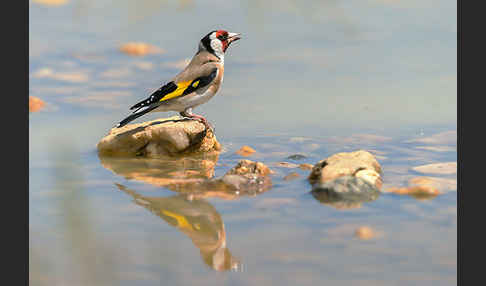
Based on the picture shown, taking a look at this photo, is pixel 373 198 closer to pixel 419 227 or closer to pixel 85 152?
pixel 419 227

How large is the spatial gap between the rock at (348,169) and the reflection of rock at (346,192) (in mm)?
148

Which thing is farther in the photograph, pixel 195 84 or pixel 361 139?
pixel 361 139

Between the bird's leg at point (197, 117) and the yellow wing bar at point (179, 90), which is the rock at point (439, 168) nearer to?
the bird's leg at point (197, 117)

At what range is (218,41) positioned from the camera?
7.54 m

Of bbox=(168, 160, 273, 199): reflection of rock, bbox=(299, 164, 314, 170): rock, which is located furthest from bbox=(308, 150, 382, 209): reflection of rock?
bbox=(168, 160, 273, 199): reflection of rock

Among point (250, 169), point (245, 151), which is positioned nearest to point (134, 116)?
point (245, 151)

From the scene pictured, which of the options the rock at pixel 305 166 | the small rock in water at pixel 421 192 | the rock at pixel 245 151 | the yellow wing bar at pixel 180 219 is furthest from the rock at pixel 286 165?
the yellow wing bar at pixel 180 219

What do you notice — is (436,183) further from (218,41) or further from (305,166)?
(218,41)

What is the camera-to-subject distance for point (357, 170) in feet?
18.4

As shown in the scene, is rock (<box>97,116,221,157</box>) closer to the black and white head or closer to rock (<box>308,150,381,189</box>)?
the black and white head

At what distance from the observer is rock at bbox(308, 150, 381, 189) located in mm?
5476

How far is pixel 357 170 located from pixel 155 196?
204 centimetres

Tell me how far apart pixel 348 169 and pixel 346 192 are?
0.60 meters

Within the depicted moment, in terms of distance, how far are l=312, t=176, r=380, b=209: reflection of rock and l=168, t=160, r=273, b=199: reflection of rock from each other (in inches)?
22.9
